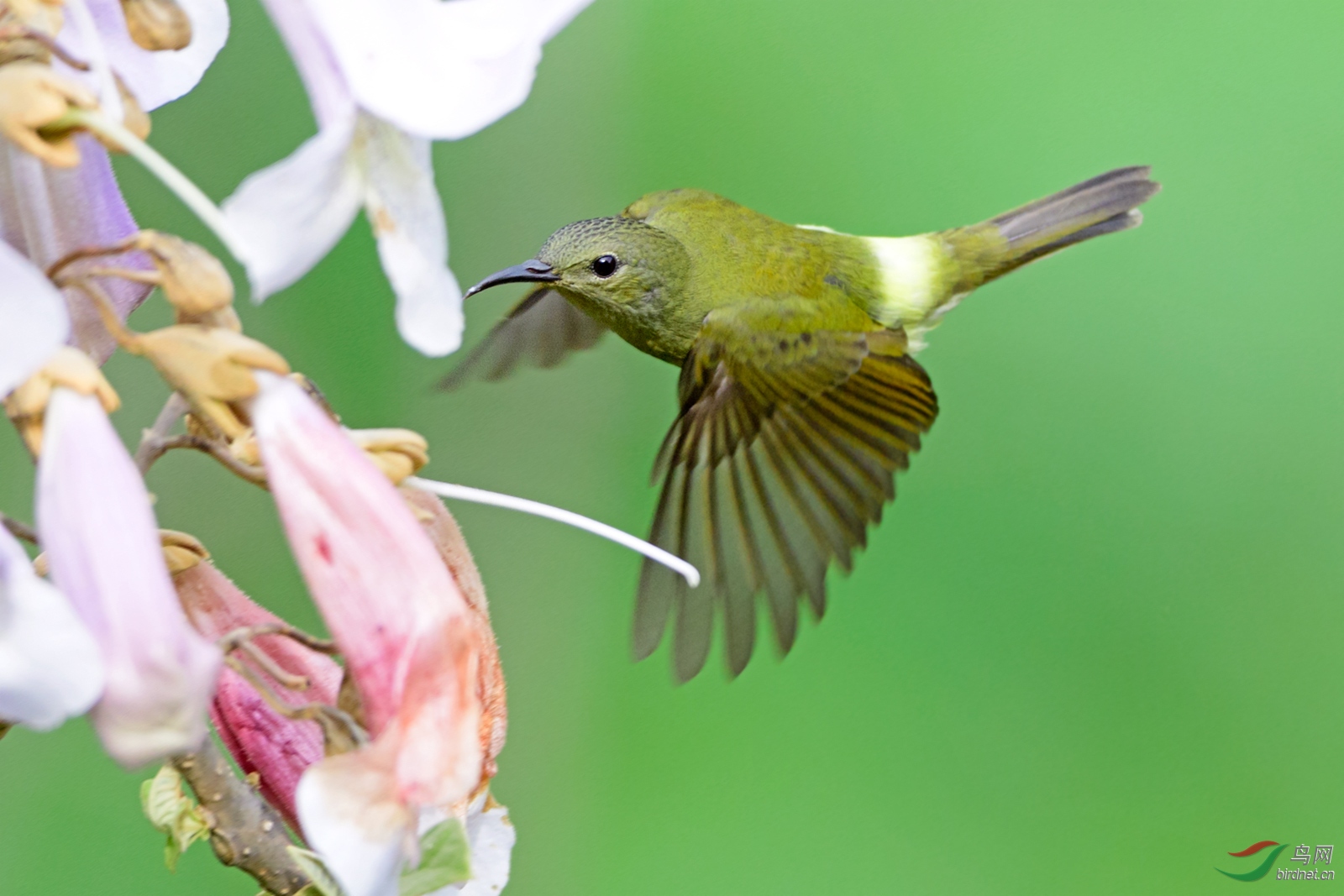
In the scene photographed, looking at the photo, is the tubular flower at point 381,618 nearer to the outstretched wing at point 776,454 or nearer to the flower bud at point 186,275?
the flower bud at point 186,275

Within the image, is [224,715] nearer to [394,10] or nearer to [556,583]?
[394,10]

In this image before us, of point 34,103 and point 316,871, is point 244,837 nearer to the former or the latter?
point 316,871

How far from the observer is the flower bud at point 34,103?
41cm

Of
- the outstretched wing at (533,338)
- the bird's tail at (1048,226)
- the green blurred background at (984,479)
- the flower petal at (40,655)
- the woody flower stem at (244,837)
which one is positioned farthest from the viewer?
the green blurred background at (984,479)

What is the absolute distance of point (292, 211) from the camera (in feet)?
1.31

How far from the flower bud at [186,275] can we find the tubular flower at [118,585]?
0.04 meters

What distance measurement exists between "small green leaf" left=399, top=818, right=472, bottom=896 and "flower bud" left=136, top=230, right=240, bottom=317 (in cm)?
19

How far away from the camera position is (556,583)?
64.9 inches

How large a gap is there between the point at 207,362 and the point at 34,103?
0.30 feet

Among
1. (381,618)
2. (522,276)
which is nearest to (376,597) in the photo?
(381,618)

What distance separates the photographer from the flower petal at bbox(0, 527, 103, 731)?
379 mm

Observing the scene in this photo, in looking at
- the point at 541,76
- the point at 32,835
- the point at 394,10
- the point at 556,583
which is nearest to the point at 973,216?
the point at 541,76

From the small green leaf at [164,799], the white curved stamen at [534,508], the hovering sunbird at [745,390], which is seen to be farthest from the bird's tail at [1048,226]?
the small green leaf at [164,799]

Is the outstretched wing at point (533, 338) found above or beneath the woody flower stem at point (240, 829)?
beneath
